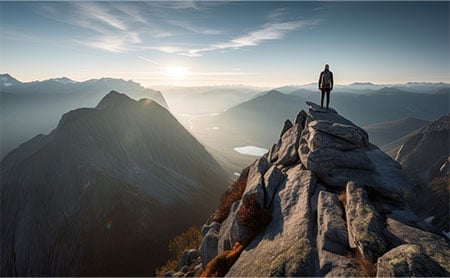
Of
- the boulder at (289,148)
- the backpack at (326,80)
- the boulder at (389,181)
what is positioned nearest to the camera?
the boulder at (389,181)

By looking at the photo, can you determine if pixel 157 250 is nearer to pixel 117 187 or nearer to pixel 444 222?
pixel 117 187

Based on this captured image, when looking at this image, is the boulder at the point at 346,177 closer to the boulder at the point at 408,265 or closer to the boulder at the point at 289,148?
the boulder at the point at 289,148

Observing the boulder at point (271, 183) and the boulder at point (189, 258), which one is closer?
the boulder at point (271, 183)

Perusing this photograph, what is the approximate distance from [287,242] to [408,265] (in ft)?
24.5

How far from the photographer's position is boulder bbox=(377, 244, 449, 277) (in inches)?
482

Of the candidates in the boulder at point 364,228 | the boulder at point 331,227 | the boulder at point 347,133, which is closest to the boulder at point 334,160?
the boulder at point 347,133

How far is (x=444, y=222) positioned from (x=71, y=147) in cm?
24219

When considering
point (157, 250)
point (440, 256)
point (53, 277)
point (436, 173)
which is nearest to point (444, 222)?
point (436, 173)

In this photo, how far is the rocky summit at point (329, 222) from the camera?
47.4 feet

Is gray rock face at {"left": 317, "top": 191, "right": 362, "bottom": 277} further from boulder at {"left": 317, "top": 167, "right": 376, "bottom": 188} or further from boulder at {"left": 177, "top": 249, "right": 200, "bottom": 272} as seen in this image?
boulder at {"left": 177, "top": 249, "right": 200, "bottom": 272}

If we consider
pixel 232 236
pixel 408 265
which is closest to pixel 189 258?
pixel 232 236

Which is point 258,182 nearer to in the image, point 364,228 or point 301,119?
point 364,228

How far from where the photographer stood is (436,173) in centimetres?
19025

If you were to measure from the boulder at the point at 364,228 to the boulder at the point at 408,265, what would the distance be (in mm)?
1082
